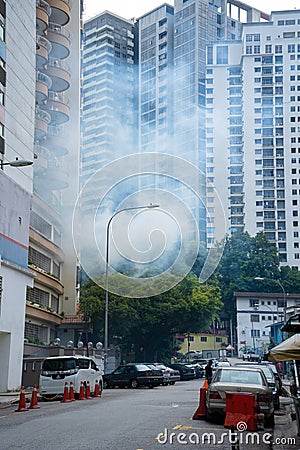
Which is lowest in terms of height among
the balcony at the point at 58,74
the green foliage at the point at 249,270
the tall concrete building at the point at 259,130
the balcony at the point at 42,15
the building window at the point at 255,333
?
the building window at the point at 255,333

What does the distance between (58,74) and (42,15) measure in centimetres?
588

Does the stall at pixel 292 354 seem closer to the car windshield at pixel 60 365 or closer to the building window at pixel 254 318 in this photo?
the car windshield at pixel 60 365

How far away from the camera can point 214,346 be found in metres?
102

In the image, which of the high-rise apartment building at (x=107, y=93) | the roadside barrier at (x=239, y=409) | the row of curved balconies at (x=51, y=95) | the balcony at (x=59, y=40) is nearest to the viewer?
the roadside barrier at (x=239, y=409)

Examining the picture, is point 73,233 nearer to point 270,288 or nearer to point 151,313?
point 151,313

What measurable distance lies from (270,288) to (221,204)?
21.3 metres

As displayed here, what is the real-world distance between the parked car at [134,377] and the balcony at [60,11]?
103ft

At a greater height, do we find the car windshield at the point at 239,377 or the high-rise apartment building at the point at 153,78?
the high-rise apartment building at the point at 153,78

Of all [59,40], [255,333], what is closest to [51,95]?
[59,40]

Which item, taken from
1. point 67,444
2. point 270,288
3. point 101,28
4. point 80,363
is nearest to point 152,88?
point 101,28

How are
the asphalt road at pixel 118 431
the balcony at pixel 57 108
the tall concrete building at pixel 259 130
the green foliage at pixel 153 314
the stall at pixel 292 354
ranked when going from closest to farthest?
the asphalt road at pixel 118 431
the stall at pixel 292 354
the green foliage at pixel 153 314
the balcony at pixel 57 108
the tall concrete building at pixel 259 130

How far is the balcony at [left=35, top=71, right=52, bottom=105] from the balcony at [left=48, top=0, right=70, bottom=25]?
17.7 ft

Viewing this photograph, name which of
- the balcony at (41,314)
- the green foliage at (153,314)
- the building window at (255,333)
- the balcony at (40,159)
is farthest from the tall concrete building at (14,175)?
the building window at (255,333)

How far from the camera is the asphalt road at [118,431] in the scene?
496 inches
